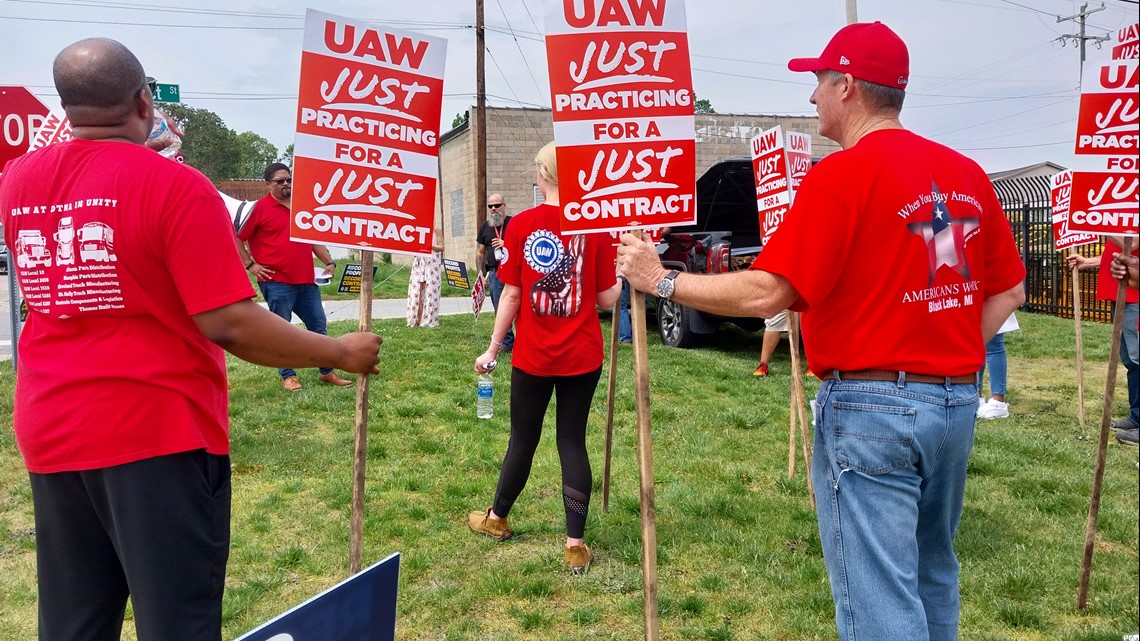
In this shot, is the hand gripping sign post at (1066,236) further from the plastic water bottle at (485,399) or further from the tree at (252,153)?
the tree at (252,153)

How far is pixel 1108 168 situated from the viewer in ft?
11.3

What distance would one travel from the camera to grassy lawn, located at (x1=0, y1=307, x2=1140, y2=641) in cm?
337

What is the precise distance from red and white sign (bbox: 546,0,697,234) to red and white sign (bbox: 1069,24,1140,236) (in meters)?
1.99

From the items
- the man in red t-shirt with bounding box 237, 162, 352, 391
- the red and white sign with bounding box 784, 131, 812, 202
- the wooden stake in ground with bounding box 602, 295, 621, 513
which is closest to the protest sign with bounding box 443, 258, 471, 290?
the man in red t-shirt with bounding box 237, 162, 352, 391

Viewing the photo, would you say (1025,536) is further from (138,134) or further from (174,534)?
(138,134)

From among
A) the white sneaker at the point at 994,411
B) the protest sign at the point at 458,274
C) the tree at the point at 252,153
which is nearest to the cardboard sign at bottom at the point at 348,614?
the white sneaker at the point at 994,411

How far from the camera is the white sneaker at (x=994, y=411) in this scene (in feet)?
21.5

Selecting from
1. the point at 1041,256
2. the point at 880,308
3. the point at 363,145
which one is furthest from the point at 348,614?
the point at 1041,256

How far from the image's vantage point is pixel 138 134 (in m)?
1.95

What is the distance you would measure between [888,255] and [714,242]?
6878 millimetres

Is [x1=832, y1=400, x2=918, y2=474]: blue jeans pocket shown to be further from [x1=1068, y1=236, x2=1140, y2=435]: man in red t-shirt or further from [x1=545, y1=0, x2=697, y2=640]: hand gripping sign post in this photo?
[x1=1068, y1=236, x2=1140, y2=435]: man in red t-shirt

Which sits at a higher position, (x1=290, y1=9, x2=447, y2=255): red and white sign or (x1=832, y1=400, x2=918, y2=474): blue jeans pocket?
(x1=290, y1=9, x2=447, y2=255): red and white sign

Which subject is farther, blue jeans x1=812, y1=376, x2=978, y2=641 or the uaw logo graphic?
the uaw logo graphic

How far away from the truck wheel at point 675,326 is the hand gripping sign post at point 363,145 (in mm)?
7289
